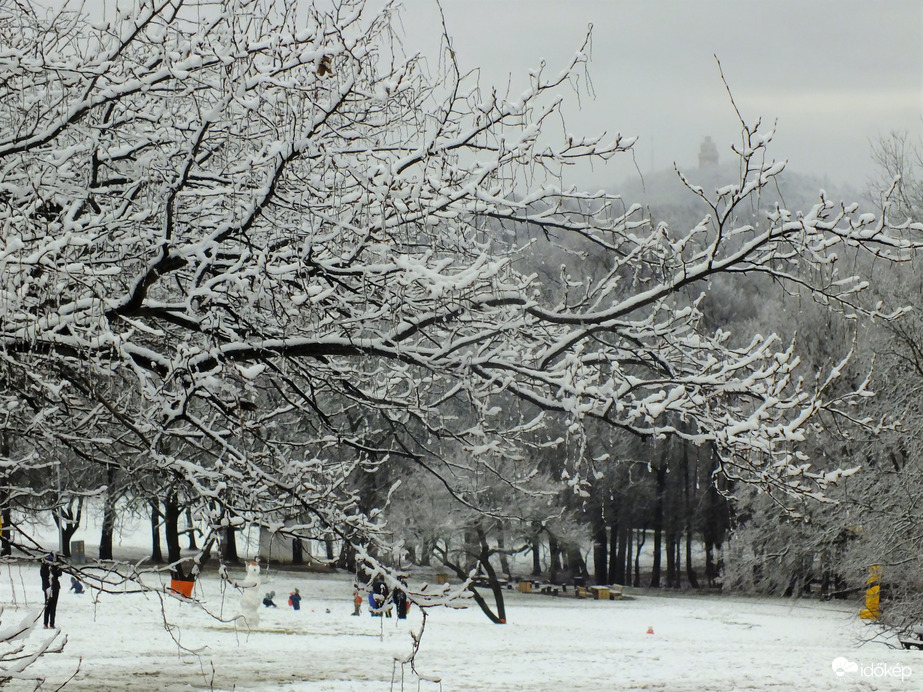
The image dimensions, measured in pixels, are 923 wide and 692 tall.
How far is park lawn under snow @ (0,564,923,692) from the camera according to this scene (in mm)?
12039

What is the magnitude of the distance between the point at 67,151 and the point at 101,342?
0.98 m

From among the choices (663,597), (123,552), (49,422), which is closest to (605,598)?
(663,597)

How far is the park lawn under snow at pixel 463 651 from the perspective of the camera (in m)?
12.0

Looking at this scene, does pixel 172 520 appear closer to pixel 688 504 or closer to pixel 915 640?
pixel 915 640

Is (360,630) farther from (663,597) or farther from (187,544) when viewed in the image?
(187,544)

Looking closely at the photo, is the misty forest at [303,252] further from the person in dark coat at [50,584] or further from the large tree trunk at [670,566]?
the large tree trunk at [670,566]

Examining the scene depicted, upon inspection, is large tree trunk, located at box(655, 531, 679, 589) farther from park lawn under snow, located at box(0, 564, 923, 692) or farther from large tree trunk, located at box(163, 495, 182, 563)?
large tree trunk, located at box(163, 495, 182, 563)

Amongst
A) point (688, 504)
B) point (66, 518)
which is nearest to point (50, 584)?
point (66, 518)

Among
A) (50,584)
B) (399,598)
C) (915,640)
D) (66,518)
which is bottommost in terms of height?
(915,640)

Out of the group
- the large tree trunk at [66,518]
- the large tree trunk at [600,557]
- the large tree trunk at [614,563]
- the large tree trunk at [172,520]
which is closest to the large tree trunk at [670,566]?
the large tree trunk at [614,563]

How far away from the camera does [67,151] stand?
407 centimetres

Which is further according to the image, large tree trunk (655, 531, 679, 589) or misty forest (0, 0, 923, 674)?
large tree trunk (655, 531, 679, 589)

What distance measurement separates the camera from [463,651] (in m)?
17.4

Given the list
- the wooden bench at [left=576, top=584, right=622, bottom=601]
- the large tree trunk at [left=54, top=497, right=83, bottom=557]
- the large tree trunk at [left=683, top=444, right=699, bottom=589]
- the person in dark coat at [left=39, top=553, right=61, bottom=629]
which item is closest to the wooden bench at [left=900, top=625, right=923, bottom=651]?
the person in dark coat at [left=39, top=553, right=61, bottom=629]
